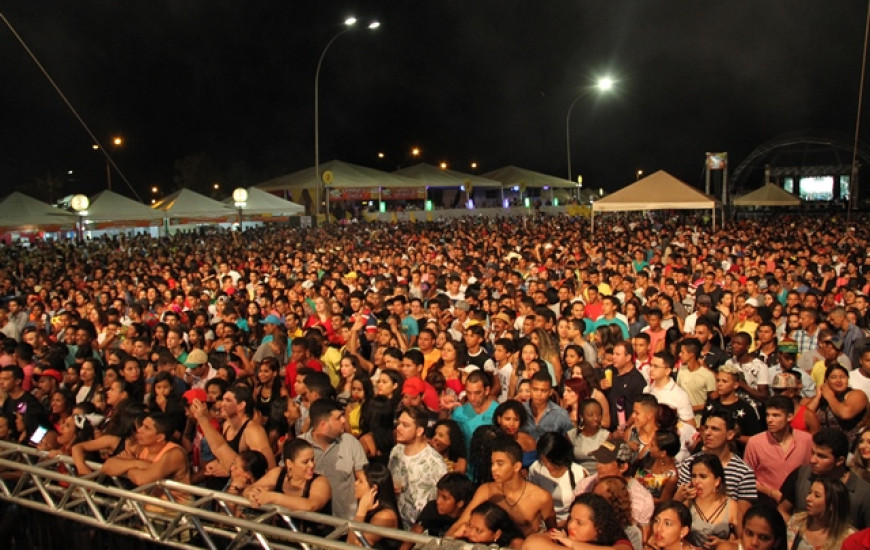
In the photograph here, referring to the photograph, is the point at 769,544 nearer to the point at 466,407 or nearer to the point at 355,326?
the point at 466,407

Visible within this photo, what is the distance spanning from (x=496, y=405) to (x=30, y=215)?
19.2 meters

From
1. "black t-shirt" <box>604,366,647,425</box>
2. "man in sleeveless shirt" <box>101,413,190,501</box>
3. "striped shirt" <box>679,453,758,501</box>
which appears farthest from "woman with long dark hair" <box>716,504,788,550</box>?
"man in sleeveless shirt" <box>101,413,190,501</box>

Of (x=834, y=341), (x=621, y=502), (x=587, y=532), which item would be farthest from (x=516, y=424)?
(x=834, y=341)

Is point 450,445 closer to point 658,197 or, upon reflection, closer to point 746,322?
point 746,322

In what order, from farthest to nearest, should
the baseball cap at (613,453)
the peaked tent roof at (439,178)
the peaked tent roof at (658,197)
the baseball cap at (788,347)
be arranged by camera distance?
the peaked tent roof at (439,178), the peaked tent roof at (658,197), the baseball cap at (788,347), the baseball cap at (613,453)

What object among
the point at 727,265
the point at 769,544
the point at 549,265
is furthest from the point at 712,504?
the point at 727,265

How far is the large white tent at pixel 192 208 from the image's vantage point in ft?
80.0

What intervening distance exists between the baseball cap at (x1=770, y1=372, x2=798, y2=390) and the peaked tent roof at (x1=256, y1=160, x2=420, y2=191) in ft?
93.7

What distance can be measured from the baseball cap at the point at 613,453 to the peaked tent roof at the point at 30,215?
19.8 metres

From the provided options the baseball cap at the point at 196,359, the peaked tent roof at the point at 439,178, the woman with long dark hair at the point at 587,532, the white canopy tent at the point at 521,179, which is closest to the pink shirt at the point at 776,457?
the woman with long dark hair at the point at 587,532

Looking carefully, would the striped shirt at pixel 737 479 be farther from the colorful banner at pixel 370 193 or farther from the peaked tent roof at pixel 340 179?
the colorful banner at pixel 370 193

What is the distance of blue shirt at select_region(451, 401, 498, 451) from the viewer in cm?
511

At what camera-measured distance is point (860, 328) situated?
766cm

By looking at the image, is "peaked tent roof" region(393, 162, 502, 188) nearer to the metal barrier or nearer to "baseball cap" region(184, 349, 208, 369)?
"baseball cap" region(184, 349, 208, 369)
